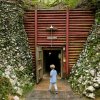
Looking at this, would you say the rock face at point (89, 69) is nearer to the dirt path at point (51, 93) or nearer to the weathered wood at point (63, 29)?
the dirt path at point (51, 93)

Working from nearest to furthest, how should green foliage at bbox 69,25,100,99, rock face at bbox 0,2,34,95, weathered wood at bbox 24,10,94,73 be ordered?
green foliage at bbox 69,25,100,99, rock face at bbox 0,2,34,95, weathered wood at bbox 24,10,94,73

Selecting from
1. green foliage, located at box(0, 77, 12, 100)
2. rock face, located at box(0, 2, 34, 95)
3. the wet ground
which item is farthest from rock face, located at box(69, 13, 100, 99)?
green foliage, located at box(0, 77, 12, 100)

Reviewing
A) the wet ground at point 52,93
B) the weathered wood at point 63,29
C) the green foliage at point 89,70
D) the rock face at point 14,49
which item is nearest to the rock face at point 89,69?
the green foliage at point 89,70

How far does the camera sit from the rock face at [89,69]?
1313cm

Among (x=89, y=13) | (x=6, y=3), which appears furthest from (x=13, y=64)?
(x=89, y=13)

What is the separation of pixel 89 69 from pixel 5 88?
154 inches

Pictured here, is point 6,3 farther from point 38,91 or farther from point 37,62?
point 38,91

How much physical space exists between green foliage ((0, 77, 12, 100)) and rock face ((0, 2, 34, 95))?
0.39 m

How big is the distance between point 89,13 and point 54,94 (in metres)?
5.14

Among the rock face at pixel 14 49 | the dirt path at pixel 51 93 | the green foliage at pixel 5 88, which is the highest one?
the rock face at pixel 14 49

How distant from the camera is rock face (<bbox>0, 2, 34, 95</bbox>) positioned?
44.8 feet

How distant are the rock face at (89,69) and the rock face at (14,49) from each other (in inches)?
84.9

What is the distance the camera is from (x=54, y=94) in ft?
44.4

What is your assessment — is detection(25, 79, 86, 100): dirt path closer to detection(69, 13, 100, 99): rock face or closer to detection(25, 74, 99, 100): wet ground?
detection(25, 74, 99, 100): wet ground
